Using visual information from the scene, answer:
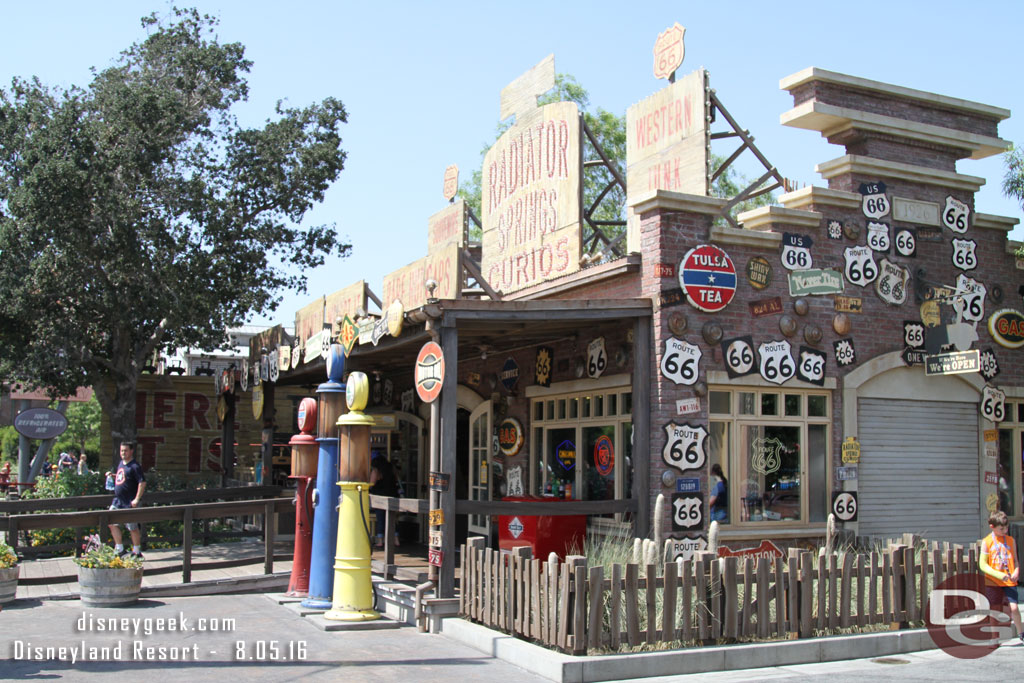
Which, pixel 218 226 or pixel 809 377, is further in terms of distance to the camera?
pixel 218 226

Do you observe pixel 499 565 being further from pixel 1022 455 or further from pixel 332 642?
pixel 1022 455

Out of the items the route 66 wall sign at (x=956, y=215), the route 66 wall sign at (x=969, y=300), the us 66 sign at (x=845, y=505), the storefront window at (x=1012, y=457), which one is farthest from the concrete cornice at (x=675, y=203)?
the storefront window at (x=1012, y=457)

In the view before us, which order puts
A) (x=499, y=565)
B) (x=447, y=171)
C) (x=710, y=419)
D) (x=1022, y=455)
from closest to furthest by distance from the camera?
(x=499, y=565), (x=710, y=419), (x=1022, y=455), (x=447, y=171)

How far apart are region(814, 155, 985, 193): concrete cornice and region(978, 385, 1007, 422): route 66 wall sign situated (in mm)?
2838

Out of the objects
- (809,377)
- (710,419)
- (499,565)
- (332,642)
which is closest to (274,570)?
(332,642)

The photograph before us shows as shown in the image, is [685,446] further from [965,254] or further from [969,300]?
[965,254]

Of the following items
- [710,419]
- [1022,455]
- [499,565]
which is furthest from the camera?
[1022,455]

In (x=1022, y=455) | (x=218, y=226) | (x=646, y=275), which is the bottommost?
(x=1022, y=455)

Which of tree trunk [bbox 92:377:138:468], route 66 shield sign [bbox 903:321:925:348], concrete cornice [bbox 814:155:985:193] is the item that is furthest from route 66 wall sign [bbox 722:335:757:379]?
tree trunk [bbox 92:377:138:468]

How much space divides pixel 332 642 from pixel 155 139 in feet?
46.4

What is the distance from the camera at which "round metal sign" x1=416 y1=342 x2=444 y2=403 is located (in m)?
10.1

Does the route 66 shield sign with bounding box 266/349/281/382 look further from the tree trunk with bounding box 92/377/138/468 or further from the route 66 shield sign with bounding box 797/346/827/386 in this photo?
the route 66 shield sign with bounding box 797/346/827/386

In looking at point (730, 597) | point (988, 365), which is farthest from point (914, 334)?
point (730, 597)

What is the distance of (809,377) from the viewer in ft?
40.2
